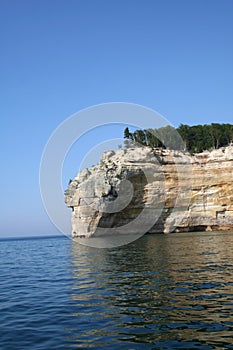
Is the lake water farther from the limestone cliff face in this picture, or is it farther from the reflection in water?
the limestone cliff face

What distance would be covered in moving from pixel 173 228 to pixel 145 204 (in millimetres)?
6613

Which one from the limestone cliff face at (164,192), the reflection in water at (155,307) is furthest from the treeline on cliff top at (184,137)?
the reflection in water at (155,307)

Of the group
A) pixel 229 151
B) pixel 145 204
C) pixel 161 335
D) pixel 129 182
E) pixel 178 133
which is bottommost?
pixel 161 335

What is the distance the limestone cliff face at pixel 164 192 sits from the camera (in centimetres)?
6166

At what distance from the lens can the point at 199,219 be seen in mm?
63125

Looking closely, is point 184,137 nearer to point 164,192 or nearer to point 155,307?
point 164,192

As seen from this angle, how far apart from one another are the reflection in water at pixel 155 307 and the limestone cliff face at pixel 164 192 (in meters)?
39.6

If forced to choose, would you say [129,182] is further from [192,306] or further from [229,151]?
[192,306]

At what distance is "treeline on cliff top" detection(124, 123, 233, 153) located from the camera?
77.6 m

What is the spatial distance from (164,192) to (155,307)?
168 feet

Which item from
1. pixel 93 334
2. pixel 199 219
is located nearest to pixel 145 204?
pixel 199 219

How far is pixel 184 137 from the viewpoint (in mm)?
81312

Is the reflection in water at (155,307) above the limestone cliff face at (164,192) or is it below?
below

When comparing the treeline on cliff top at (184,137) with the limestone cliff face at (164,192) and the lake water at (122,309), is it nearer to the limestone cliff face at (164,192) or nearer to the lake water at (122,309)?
the limestone cliff face at (164,192)
